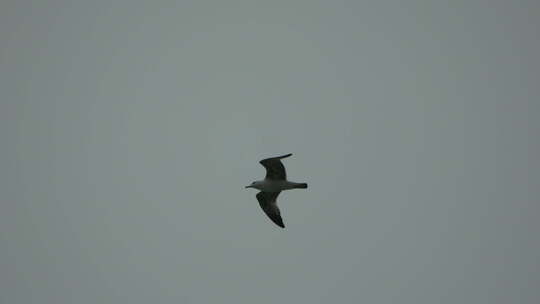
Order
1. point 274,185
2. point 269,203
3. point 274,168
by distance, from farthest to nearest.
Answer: point 269,203 → point 274,185 → point 274,168

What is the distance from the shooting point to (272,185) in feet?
72.4

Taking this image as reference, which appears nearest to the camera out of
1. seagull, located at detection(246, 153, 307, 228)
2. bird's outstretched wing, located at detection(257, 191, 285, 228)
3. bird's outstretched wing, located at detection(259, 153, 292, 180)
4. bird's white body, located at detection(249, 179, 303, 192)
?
bird's outstretched wing, located at detection(259, 153, 292, 180)

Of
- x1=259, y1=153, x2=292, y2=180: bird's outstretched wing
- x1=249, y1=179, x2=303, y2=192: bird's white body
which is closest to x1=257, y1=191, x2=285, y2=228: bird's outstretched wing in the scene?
x1=249, y1=179, x2=303, y2=192: bird's white body

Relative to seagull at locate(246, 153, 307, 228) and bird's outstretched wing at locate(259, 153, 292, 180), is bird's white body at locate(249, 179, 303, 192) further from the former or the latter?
bird's outstretched wing at locate(259, 153, 292, 180)

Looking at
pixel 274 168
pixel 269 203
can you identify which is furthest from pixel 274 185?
pixel 269 203

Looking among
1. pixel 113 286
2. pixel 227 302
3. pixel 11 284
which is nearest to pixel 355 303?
pixel 227 302

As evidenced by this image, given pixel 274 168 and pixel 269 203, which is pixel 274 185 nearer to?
pixel 274 168

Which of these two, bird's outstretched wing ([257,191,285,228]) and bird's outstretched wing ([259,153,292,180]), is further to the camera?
bird's outstretched wing ([257,191,285,228])

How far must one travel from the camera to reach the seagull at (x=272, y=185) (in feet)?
69.6

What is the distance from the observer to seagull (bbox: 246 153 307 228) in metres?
21.2

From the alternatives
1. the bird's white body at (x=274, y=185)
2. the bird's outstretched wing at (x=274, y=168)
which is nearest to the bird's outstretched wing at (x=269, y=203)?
the bird's white body at (x=274, y=185)

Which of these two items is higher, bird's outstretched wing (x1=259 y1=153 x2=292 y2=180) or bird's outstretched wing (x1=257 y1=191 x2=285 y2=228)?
bird's outstretched wing (x1=259 y1=153 x2=292 y2=180)

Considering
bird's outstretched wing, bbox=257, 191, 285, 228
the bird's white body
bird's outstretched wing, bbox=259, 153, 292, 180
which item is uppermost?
bird's outstretched wing, bbox=259, 153, 292, 180

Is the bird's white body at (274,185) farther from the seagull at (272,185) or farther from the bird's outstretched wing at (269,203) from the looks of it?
the bird's outstretched wing at (269,203)
